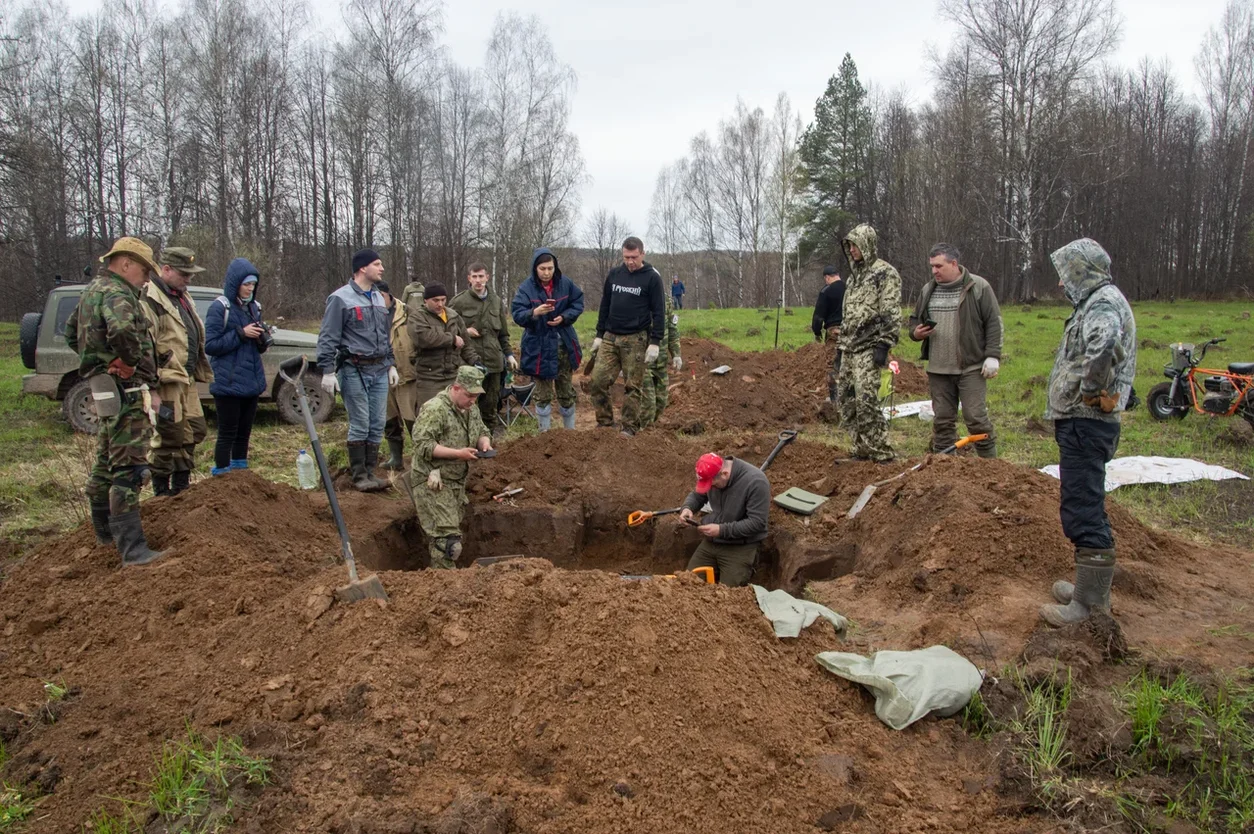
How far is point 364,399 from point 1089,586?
209 inches

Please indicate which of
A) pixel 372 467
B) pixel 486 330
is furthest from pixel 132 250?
pixel 486 330

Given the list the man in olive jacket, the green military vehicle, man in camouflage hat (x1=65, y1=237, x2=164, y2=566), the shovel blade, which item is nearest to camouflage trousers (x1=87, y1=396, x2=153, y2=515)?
man in camouflage hat (x1=65, y1=237, x2=164, y2=566)

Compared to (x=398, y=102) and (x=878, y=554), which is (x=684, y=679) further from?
(x=398, y=102)

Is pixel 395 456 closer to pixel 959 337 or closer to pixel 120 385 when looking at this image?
pixel 120 385

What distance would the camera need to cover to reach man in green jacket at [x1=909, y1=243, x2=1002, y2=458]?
19.6 feet

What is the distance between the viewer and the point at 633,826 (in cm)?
257

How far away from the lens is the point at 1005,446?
836cm

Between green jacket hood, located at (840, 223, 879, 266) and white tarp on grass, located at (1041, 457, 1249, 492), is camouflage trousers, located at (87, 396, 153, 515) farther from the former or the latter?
white tarp on grass, located at (1041, 457, 1249, 492)

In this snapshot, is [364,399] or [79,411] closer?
[364,399]

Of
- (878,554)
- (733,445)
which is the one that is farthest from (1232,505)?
(733,445)

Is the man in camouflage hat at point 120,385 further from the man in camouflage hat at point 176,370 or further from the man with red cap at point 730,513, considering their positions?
the man with red cap at point 730,513

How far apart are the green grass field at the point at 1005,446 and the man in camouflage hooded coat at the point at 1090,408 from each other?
2.79 meters

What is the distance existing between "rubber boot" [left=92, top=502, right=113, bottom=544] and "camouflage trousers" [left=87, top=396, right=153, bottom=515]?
14 centimetres

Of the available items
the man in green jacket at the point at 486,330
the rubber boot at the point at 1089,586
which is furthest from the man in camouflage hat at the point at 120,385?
A: the rubber boot at the point at 1089,586
